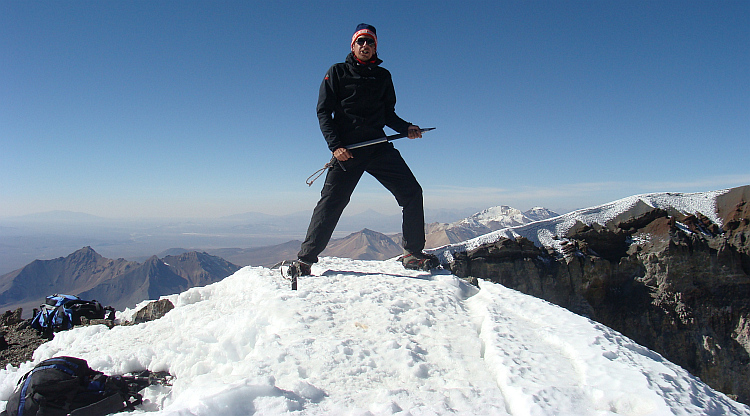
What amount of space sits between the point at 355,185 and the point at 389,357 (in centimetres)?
290

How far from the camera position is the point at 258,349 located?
2.65 meters

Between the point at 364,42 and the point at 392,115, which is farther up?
the point at 364,42

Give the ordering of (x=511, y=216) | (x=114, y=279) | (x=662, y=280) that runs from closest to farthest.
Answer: (x=662, y=280)
(x=511, y=216)
(x=114, y=279)

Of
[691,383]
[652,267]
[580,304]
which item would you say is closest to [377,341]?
[691,383]

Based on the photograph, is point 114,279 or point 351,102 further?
point 114,279

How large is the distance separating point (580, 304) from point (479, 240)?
244 cm

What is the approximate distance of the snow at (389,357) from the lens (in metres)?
2.01

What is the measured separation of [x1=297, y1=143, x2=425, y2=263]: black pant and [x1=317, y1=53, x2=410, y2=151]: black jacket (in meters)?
0.28

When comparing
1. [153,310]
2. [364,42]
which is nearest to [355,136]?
[364,42]

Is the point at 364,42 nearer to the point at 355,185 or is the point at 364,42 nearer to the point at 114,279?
the point at 355,185

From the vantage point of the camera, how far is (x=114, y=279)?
574ft

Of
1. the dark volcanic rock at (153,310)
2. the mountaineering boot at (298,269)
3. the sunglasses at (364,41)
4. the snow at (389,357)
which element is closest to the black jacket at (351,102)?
the sunglasses at (364,41)

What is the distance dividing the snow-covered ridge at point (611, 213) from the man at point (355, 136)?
3674mm

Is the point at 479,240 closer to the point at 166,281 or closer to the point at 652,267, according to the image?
the point at 652,267
